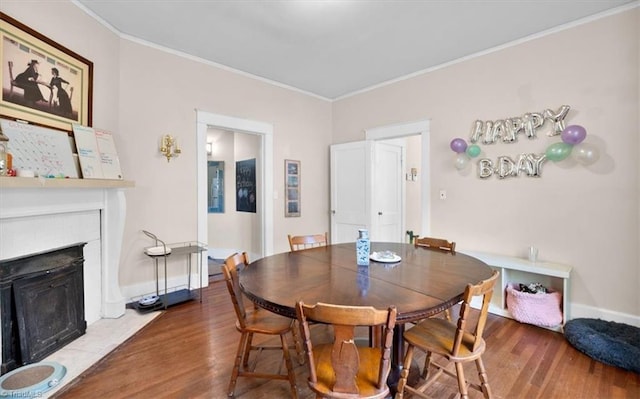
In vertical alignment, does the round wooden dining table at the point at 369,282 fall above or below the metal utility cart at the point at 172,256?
above

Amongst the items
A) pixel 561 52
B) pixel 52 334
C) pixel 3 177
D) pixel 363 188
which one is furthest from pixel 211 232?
pixel 561 52

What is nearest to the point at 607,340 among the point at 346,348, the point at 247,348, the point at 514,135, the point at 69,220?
the point at 514,135

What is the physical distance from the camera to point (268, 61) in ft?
12.4

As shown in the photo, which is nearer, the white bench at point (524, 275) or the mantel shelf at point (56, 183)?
the mantel shelf at point (56, 183)

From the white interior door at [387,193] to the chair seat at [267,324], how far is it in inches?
114

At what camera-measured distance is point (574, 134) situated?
9.02 feet

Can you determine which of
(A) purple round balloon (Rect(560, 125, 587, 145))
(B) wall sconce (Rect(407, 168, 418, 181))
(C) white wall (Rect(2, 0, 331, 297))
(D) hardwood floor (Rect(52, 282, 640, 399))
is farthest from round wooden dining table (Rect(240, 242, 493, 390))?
(B) wall sconce (Rect(407, 168, 418, 181))

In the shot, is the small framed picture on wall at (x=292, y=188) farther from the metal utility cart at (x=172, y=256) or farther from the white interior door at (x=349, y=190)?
the metal utility cart at (x=172, y=256)

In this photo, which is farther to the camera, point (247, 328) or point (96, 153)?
point (96, 153)

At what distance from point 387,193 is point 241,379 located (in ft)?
11.6

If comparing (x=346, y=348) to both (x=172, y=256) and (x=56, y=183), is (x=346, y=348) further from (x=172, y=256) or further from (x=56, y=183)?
(x=172, y=256)

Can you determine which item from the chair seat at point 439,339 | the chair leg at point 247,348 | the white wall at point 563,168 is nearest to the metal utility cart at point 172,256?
the chair leg at point 247,348

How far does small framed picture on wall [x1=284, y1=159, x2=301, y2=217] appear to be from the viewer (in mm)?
4695

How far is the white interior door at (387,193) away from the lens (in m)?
4.66
